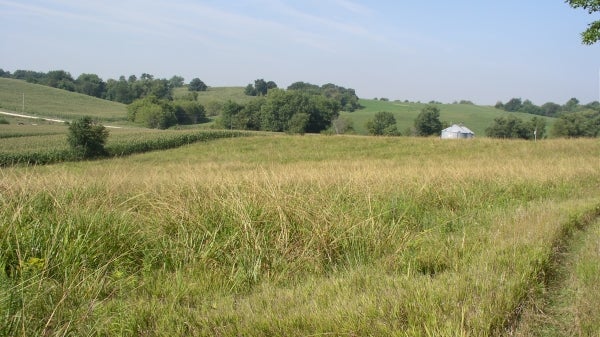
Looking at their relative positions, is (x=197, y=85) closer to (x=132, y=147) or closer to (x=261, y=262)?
(x=132, y=147)

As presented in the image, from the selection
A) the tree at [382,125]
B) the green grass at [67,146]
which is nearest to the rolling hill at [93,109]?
the tree at [382,125]

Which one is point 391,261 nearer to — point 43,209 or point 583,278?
point 583,278

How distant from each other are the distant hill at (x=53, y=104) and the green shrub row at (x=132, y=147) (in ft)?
134

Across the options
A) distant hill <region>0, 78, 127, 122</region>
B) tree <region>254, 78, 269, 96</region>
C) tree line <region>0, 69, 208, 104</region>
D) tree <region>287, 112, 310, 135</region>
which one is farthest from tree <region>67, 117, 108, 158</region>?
tree <region>254, 78, 269, 96</region>

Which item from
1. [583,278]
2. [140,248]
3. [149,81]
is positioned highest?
[149,81]

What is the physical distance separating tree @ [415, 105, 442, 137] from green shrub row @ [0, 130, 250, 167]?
169ft

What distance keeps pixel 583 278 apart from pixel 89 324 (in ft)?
13.4

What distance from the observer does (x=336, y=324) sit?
3123 mm

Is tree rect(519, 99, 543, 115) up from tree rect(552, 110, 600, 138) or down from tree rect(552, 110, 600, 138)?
up

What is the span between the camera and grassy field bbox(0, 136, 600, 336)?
10.5 feet

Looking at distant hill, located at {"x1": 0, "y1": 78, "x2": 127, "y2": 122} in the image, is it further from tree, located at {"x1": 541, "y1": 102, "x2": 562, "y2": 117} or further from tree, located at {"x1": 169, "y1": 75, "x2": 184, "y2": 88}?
tree, located at {"x1": 541, "y1": 102, "x2": 562, "y2": 117}

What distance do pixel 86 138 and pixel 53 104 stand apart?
6298cm

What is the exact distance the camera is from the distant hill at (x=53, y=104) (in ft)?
284

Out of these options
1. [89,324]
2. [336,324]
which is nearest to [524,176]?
[336,324]
